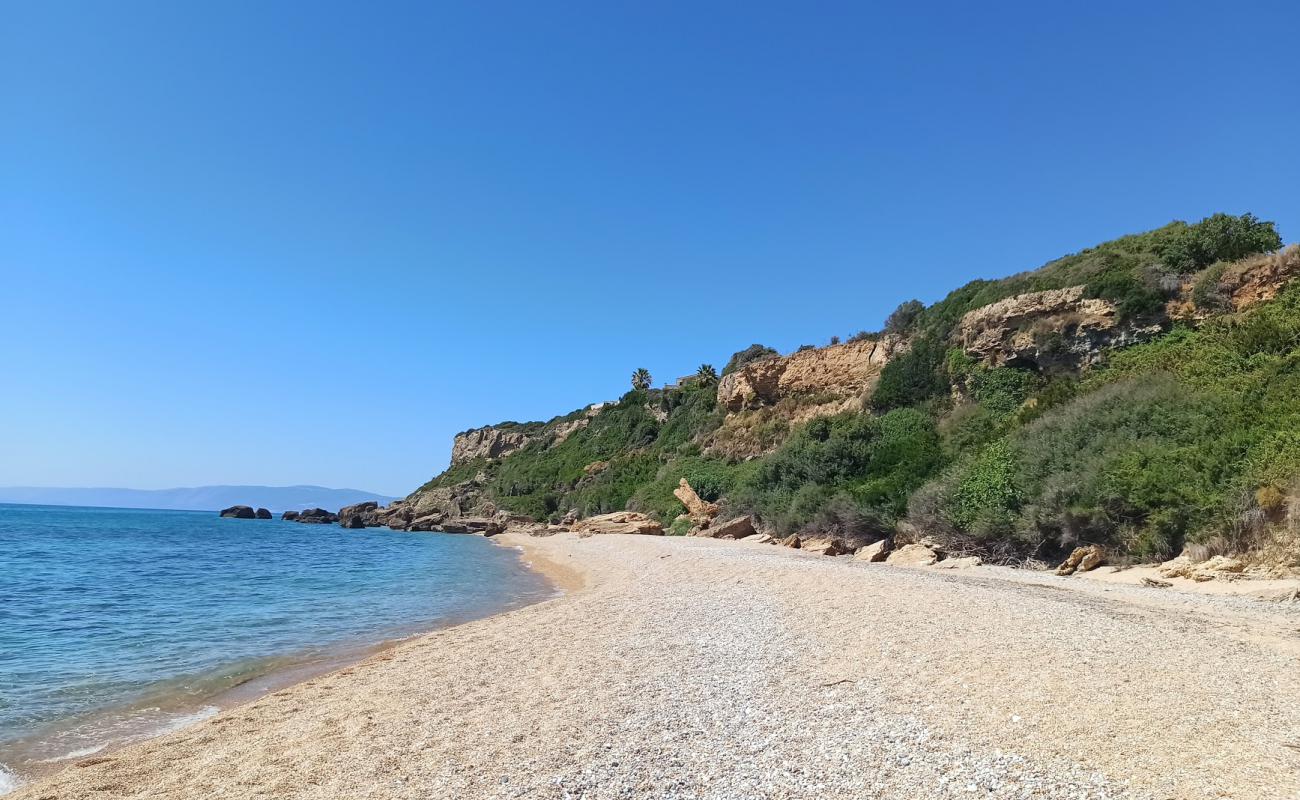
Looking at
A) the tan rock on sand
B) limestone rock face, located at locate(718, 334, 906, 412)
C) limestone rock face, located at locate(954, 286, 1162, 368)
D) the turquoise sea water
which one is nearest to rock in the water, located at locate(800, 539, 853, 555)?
the turquoise sea water

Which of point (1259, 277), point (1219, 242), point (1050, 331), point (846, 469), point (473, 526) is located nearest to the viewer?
point (1259, 277)

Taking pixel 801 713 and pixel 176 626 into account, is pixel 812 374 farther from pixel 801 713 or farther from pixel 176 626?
pixel 801 713

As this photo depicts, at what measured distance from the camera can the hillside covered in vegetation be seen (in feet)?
44.5

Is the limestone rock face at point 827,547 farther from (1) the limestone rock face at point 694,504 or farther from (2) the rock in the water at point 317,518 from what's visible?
(2) the rock in the water at point 317,518

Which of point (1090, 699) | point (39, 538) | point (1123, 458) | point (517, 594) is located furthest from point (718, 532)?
point (39, 538)

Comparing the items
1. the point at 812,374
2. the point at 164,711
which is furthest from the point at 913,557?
the point at 812,374

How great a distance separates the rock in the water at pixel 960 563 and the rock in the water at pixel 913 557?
0.35 meters

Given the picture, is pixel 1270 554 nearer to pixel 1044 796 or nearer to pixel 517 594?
pixel 1044 796

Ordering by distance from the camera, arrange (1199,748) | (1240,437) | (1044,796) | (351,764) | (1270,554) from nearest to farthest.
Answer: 1. (1044,796)
2. (1199,748)
3. (351,764)
4. (1270,554)
5. (1240,437)

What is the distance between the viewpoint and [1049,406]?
846 inches

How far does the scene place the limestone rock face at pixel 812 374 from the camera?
1569 inches

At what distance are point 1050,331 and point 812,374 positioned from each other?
61.9ft

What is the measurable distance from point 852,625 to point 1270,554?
8158 millimetres

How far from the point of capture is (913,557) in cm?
1830
